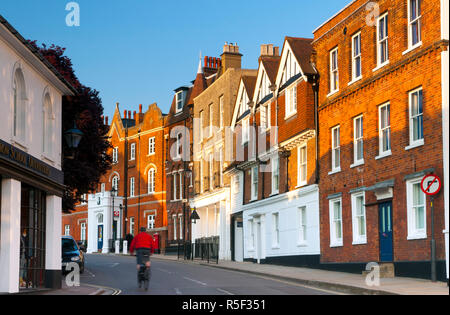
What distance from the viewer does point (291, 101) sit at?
36219mm

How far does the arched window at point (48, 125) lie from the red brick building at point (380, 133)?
11537mm

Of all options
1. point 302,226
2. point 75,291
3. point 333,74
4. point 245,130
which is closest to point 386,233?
point 333,74

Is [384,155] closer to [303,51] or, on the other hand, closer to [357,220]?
[357,220]

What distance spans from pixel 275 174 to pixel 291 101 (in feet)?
14.8

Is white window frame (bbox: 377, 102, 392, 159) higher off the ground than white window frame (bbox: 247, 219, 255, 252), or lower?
higher

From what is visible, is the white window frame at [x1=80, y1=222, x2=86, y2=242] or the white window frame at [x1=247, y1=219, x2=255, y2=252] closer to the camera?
the white window frame at [x1=247, y1=219, x2=255, y2=252]

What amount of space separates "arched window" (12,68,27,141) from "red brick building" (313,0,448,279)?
12445 mm

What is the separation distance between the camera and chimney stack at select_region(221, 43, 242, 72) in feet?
173

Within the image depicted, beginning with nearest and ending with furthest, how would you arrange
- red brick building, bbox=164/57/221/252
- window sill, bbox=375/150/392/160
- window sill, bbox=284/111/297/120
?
window sill, bbox=375/150/392/160
window sill, bbox=284/111/297/120
red brick building, bbox=164/57/221/252

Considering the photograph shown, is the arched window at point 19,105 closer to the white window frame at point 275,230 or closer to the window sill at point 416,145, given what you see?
the window sill at point 416,145

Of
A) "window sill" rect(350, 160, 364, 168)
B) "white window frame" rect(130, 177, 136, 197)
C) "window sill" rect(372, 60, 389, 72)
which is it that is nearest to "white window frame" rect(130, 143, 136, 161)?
"white window frame" rect(130, 177, 136, 197)

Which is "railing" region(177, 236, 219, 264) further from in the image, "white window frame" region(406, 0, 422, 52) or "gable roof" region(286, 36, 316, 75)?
"white window frame" region(406, 0, 422, 52)
